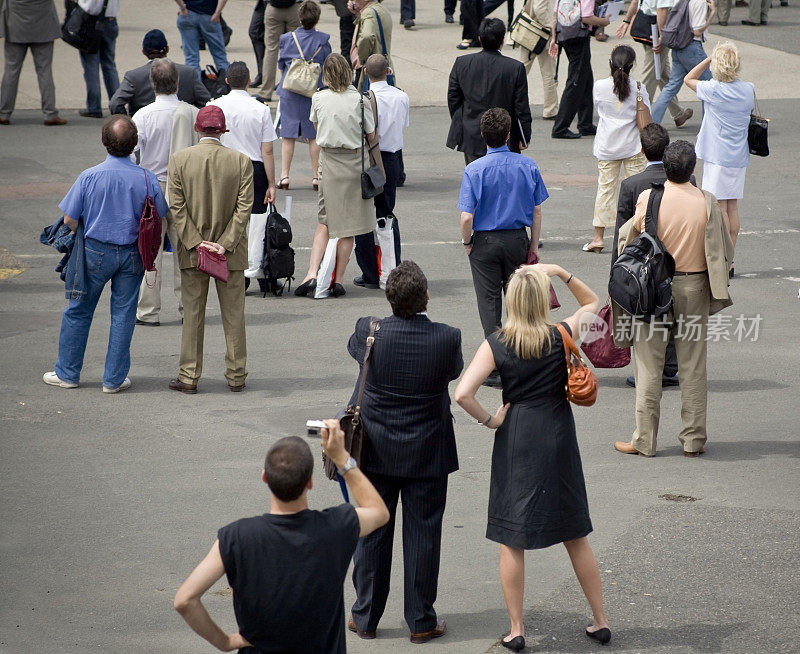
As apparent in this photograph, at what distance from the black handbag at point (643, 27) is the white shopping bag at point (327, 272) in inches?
331

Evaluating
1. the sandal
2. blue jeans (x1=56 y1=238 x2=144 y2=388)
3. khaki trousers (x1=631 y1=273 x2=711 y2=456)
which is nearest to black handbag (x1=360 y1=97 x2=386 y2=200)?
blue jeans (x1=56 y1=238 x2=144 y2=388)

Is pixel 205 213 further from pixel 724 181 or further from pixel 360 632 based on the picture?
pixel 724 181

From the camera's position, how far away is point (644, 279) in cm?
705

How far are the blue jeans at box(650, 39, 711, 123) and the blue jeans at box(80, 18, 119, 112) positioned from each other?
25.1 feet

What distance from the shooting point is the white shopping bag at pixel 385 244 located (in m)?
10.9

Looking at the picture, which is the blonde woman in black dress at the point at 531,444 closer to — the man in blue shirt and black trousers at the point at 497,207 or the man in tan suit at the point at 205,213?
the man in blue shirt and black trousers at the point at 497,207

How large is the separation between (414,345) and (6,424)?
3.86 metres

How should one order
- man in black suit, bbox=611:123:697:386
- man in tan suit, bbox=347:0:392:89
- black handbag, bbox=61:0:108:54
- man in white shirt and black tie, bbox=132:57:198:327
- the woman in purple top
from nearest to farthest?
man in black suit, bbox=611:123:697:386 < man in white shirt and black tie, bbox=132:57:198:327 < the woman in purple top < man in tan suit, bbox=347:0:392:89 < black handbag, bbox=61:0:108:54

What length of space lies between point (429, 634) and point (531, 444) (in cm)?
100

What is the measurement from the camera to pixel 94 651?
522cm

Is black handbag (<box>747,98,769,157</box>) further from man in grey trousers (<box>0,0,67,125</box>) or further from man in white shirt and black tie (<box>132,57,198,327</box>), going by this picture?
man in grey trousers (<box>0,0,67,125</box>)

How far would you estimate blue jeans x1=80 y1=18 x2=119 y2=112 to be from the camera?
16.7 meters

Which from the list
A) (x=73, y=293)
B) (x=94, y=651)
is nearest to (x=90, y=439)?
(x=73, y=293)

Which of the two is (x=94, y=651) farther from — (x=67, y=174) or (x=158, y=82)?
(x=67, y=174)
